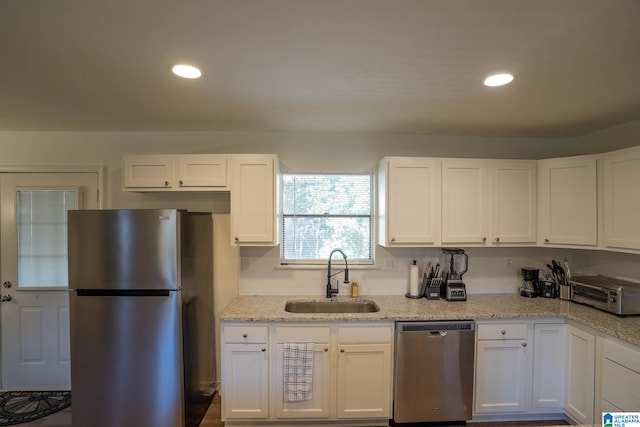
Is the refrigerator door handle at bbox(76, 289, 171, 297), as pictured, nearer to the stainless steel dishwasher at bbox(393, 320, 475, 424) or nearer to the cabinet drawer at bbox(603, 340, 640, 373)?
the stainless steel dishwasher at bbox(393, 320, 475, 424)

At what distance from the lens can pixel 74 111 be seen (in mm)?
2158

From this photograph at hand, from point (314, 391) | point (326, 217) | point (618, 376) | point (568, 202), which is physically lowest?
point (314, 391)

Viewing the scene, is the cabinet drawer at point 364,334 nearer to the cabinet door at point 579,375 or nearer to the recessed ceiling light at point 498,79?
the cabinet door at point 579,375

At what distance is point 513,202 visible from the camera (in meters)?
2.57

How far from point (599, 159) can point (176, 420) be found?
13.0ft

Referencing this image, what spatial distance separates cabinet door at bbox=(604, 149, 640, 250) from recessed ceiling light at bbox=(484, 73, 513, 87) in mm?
1383

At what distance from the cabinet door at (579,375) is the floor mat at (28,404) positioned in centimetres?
424

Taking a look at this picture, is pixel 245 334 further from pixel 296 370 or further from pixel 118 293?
pixel 118 293

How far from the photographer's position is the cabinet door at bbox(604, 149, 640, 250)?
2.09m

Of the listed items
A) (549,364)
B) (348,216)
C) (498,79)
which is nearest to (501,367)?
(549,364)

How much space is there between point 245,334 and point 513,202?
264 cm

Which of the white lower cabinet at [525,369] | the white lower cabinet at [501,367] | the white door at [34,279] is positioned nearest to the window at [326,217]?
the white lower cabinet at [501,367]

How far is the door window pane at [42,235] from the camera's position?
2.65m

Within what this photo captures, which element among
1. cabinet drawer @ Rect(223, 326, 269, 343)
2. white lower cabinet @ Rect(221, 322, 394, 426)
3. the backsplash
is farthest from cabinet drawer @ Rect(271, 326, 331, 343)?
the backsplash
